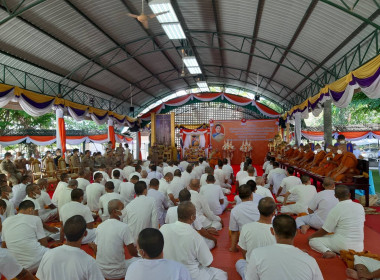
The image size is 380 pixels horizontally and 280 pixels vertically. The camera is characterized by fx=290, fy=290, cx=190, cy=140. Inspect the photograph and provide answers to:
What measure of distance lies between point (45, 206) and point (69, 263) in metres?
3.95

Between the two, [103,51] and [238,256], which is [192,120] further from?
[238,256]

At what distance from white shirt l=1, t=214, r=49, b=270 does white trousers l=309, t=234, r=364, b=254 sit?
344 centimetres

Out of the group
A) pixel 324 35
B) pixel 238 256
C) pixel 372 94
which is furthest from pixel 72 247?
pixel 324 35

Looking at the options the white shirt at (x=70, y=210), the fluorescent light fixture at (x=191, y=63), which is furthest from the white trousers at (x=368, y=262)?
the fluorescent light fixture at (x=191, y=63)

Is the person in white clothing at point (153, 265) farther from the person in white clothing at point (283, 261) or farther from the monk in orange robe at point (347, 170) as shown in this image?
the monk in orange robe at point (347, 170)

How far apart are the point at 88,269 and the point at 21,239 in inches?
61.9

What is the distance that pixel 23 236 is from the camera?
10.2 ft

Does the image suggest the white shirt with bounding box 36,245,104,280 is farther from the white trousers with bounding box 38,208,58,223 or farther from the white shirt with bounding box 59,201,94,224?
the white trousers with bounding box 38,208,58,223

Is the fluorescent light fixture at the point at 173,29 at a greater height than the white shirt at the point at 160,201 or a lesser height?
greater

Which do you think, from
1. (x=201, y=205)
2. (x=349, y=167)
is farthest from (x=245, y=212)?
(x=349, y=167)

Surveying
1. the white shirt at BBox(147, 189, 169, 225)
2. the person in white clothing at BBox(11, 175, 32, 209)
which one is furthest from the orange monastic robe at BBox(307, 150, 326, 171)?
the person in white clothing at BBox(11, 175, 32, 209)

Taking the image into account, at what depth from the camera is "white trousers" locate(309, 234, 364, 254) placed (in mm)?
3502

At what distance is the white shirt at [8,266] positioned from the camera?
220 centimetres

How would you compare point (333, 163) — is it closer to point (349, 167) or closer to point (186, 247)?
point (349, 167)
